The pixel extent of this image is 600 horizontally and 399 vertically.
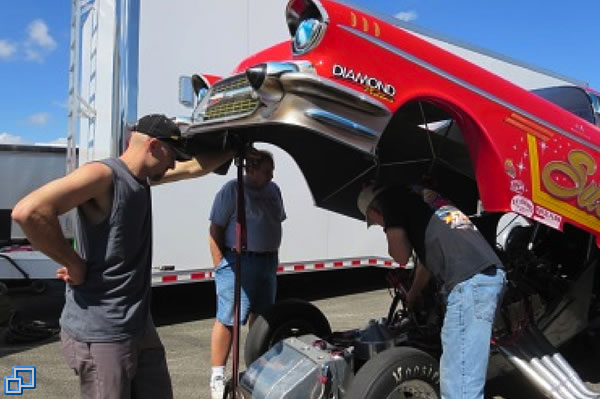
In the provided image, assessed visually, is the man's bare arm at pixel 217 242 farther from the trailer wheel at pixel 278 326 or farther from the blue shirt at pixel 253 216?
the trailer wheel at pixel 278 326

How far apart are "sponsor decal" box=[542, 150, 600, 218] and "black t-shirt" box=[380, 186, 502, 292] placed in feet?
1.70

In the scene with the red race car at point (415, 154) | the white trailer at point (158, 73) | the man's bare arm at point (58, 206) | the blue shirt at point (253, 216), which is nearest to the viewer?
the man's bare arm at point (58, 206)

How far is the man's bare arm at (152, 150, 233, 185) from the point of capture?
10.8 feet

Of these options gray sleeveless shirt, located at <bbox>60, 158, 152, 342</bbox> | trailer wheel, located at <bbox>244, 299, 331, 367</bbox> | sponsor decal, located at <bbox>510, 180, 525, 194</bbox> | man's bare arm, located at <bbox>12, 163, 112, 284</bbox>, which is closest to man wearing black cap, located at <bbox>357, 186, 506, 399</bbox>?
sponsor decal, located at <bbox>510, 180, 525, 194</bbox>

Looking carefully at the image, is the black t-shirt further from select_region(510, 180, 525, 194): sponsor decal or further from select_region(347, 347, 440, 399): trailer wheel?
select_region(347, 347, 440, 399): trailer wheel

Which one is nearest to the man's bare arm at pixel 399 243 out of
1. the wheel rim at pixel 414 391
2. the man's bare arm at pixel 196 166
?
the wheel rim at pixel 414 391

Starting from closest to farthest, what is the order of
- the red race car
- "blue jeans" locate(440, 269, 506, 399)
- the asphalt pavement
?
the red race car < "blue jeans" locate(440, 269, 506, 399) < the asphalt pavement

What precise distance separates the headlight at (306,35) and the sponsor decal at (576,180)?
146 cm

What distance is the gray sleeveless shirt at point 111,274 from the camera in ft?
8.29

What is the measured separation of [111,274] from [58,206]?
16.8 inches

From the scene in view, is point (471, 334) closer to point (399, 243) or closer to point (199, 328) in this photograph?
point (399, 243)

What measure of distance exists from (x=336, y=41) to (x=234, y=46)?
14.0 feet

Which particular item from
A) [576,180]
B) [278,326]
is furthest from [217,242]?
[576,180]

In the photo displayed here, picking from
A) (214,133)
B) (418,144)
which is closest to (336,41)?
(214,133)
